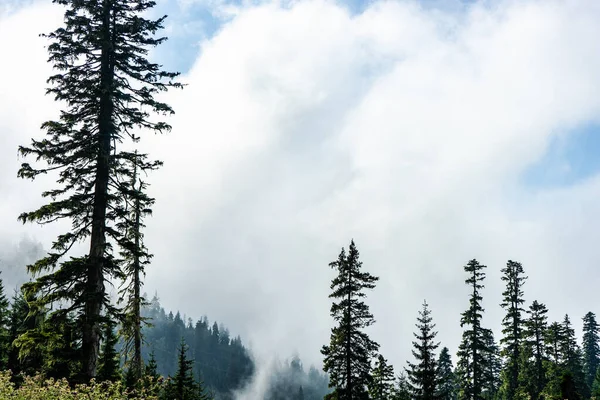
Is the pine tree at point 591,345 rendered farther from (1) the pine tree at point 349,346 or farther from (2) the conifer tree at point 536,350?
(1) the pine tree at point 349,346

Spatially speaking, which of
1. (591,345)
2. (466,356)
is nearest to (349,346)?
(466,356)

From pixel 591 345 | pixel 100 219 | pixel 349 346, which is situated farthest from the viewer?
pixel 591 345

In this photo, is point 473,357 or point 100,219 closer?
point 100,219

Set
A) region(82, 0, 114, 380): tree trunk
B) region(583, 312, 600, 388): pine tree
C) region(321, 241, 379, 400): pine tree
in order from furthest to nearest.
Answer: region(583, 312, 600, 388): pine tree < region(321, 241, 379, 400): pine tree < region(82, 0, 114, 380): tree trunk

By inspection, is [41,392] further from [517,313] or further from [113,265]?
[517,313]

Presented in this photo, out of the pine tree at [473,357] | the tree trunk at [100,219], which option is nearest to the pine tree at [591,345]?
the pine tree at [473,357]

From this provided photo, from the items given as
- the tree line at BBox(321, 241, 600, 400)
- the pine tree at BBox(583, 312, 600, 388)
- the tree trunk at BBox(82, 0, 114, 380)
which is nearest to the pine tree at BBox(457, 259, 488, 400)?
the tree line at BBox(321, 241, 600, 400)

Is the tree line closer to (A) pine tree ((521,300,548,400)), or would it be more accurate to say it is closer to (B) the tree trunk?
(A) pine tree ((521,300,548,400))

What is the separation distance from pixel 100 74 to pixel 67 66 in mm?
1067

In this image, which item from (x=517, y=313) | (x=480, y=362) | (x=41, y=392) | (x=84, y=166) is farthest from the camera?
(x=517, y=313)

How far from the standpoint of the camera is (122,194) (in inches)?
577

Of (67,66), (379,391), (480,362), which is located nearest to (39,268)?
(67,66)

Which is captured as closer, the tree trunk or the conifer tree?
the tree trunk

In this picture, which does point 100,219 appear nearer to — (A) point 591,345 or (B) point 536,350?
(B) point 536,350
